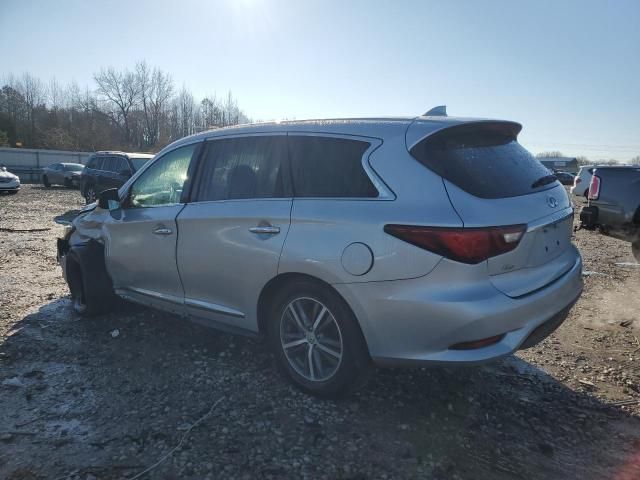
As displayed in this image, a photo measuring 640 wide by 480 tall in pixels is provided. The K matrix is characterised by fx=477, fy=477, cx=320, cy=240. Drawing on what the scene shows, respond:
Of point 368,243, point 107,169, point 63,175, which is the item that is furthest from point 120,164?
point 63,175

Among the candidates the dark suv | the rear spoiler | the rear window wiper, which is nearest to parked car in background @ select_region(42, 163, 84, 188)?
the dark suv

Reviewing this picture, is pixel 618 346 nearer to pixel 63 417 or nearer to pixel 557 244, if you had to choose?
pixel 557 244

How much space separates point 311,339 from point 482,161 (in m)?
1.61

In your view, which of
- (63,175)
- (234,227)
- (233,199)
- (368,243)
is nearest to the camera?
(368,243)

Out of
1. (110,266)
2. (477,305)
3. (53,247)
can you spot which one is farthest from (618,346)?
(53,247)

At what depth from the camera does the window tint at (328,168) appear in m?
3.04

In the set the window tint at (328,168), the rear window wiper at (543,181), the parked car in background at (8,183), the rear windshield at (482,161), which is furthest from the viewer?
A: the parked car in background at (8,183)

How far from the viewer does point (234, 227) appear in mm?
3490

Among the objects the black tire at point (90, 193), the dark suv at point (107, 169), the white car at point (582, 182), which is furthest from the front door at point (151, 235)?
the white car at point (582, 182)

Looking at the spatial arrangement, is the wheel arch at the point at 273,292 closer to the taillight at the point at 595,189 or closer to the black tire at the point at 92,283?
the black tire at the point at 92,283

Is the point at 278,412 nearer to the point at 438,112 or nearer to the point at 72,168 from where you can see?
the point at 438,112

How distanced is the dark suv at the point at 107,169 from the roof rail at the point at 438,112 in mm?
10003

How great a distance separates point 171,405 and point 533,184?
283cm

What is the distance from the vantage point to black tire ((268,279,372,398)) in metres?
2.99
